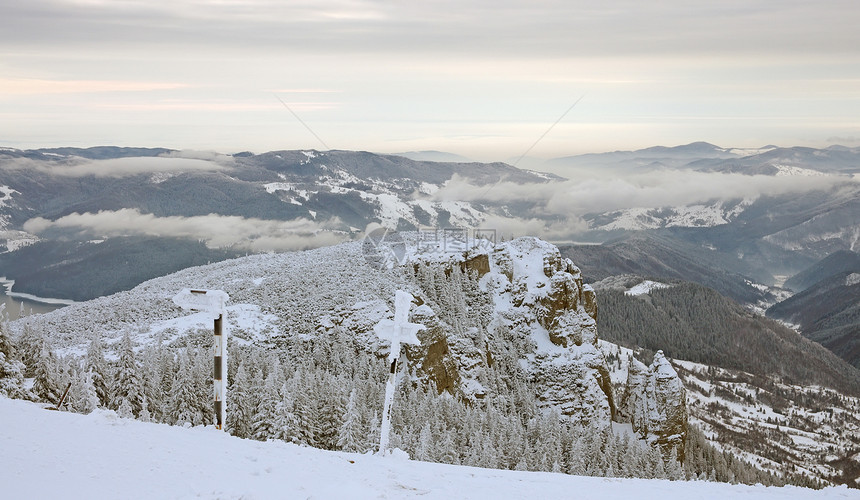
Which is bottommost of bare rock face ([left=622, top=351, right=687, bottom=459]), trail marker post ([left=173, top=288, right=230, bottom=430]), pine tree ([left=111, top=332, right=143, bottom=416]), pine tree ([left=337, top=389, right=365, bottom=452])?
bare rock face ([left=622, top=351, right=687, bottom=459])

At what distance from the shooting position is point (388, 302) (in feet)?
284

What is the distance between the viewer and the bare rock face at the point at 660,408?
9706 centimetres

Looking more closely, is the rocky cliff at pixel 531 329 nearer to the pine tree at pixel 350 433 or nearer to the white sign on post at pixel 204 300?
the pine tree at pixel 350 433

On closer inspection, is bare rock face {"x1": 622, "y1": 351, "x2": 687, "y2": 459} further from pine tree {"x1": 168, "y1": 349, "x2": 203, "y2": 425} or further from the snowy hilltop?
pine tree {"x1": 168, "y1": 349, "x2": 203, "y2": 425}

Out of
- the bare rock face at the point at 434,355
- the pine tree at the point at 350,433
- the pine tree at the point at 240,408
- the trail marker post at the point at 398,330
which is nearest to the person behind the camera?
the trail marker post at the point at 398,330

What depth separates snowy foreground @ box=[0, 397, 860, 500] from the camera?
1669cm

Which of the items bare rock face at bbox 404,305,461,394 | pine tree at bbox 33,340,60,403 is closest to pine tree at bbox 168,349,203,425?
pine tree at bbox 33,340,60,403

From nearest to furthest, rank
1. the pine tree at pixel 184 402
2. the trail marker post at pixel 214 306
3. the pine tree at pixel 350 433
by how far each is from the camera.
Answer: the trail marker post at pixel 214 306 < the pine tree at pixel 350 433 < the pine tree at pixel 184 402

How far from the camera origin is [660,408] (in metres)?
98.6

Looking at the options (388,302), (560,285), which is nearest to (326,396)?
(388,302)

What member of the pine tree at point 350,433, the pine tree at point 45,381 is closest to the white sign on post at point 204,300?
the pine tree at point 350,433

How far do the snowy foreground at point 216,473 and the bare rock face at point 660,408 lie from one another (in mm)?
78104

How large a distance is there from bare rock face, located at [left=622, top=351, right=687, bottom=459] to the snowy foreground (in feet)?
256

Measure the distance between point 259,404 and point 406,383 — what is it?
25.9 meters
